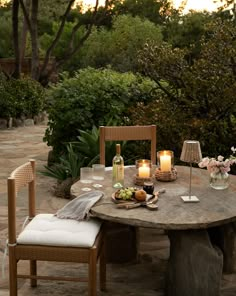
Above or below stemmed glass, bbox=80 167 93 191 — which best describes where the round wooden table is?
below

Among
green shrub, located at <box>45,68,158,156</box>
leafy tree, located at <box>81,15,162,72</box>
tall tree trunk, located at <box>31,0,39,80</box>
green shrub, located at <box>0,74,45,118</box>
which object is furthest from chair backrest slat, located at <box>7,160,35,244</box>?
leafy tree, located at <box>81,15,162,72</box>

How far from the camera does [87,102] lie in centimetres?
695

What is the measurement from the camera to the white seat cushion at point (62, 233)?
118 inches

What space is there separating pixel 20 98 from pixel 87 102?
576cm

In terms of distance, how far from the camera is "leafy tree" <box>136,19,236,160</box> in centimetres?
532

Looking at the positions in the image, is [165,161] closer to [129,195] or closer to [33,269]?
[129,195]

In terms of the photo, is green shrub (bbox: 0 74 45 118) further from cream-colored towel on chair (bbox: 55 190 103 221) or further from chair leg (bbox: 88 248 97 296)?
chair leg (bbox: 88 248 97 296)

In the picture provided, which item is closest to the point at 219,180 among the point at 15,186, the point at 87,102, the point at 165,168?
the point at 165,168

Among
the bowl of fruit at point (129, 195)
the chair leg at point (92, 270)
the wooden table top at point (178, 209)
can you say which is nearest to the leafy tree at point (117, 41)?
the wooden table top at point (178, 209)

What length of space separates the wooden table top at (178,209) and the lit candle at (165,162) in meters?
0.11

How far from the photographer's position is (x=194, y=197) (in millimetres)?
3266

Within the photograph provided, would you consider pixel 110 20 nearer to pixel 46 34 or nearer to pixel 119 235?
pixel 46 34

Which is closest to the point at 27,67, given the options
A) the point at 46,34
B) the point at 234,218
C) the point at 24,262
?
the point at 46,34

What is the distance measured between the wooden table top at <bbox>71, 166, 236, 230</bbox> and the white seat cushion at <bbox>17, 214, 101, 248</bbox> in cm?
13
